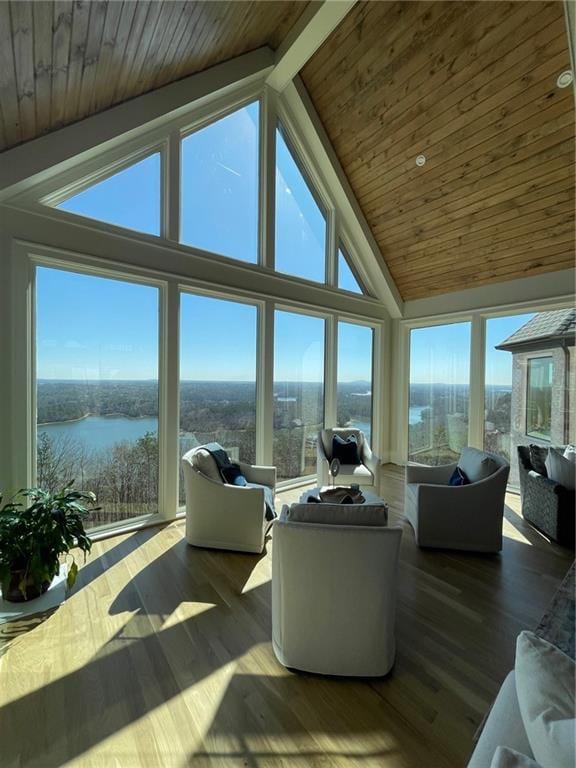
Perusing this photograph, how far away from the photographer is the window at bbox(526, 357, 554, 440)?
14.6 ft

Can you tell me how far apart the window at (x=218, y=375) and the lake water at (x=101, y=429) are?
454mm

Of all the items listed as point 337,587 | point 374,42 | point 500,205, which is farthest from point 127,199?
point 500,205

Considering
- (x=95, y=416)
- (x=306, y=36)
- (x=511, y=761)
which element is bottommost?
(x=511, y=761)

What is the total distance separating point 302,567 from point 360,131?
4.96 meters

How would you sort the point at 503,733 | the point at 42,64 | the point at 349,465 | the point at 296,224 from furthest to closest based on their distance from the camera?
1. the point at 296,224
2. the point at 349,465
3. the point at 42,64
4. the point at 503,733

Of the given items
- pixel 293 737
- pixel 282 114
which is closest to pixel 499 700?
pixel 293 737

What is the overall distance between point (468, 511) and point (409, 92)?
14.2 feet

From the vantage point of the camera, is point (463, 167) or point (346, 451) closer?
point (463, 167)

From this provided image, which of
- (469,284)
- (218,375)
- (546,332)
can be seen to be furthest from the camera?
(469,284)

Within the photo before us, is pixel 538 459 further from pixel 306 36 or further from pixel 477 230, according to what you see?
pixel 306 36

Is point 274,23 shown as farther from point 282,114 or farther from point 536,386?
point 536,386

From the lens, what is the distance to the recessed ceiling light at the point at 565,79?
9.34 feet

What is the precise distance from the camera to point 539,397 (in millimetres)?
4562

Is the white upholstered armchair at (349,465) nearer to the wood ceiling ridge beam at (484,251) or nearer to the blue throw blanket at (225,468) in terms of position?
the blue throw blanket at (225,468)
